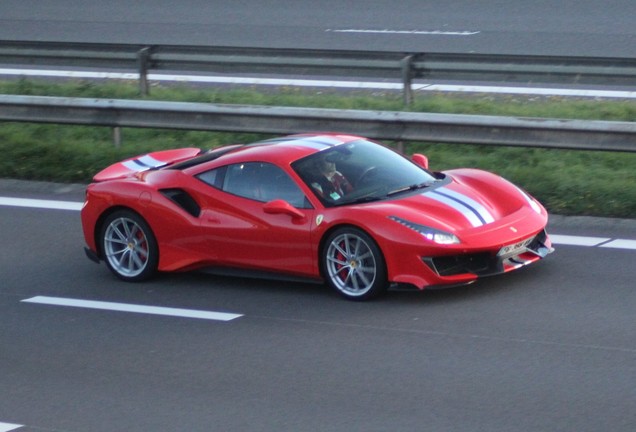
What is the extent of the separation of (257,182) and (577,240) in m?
2.92

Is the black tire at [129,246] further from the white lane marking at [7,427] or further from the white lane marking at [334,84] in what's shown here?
the white lane marking at [334,84]

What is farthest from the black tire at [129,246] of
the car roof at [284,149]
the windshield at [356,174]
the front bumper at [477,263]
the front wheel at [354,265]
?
the front bumper at [477,263]

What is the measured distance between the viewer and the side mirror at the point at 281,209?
8836 millimetres

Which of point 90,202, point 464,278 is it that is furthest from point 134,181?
point 464,278

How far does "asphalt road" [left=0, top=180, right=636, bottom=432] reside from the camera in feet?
21.7

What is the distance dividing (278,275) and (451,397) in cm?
266

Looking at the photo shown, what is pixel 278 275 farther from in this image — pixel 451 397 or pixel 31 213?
pixel 31 213

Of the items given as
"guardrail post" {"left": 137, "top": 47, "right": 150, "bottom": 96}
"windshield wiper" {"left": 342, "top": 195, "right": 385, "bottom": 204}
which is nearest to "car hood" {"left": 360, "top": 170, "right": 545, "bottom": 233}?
"windshield wiper" {"left": 342, "top": 195, "right": 385, "bottom": 204}

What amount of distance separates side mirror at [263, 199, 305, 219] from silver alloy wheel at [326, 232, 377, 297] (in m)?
0.34

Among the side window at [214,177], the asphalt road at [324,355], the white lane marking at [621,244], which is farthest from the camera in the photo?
the white lane marking at [621,244]

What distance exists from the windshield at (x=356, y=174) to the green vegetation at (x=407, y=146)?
2399 mm

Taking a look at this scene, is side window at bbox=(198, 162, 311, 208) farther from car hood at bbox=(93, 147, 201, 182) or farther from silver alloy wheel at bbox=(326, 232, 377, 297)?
car hood at bbox=(93, 147, 201, 182)

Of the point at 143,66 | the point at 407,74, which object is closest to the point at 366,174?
the point at 407,74

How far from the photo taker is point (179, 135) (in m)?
14.9
